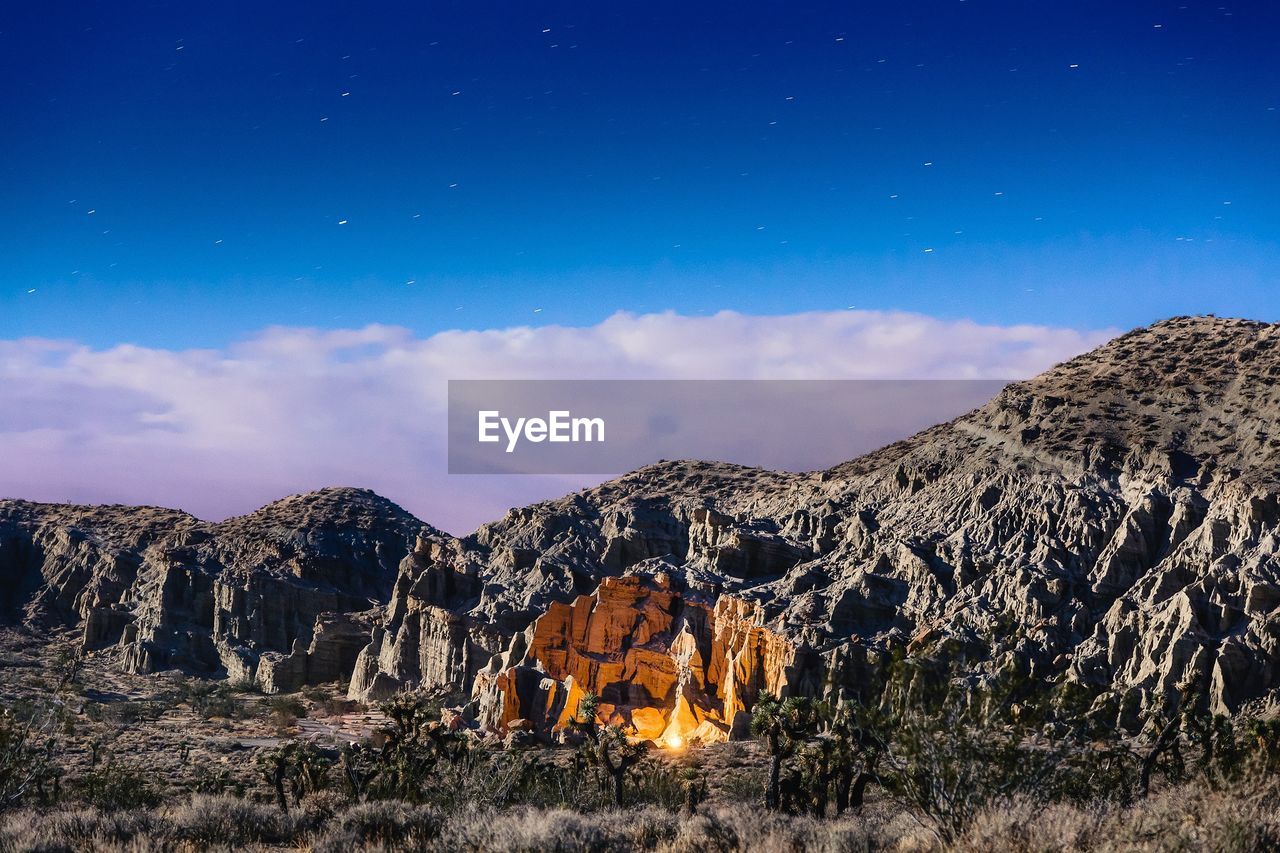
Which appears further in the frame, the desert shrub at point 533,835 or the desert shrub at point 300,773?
the desert shrub at point 300,773

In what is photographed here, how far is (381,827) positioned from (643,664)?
6080 centimetres

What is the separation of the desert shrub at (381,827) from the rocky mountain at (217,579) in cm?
8211

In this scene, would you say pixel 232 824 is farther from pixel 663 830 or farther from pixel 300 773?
pixel 300 773

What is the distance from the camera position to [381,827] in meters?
24.5

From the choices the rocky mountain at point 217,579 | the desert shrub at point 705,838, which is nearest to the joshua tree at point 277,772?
the desert shrub at point 705,838

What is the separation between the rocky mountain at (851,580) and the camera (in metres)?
70.2

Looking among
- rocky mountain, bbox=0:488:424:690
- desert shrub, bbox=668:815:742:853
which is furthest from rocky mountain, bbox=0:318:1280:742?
desert shrub, bbox=668:815:742:853

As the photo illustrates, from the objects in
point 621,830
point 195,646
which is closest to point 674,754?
point 621,830

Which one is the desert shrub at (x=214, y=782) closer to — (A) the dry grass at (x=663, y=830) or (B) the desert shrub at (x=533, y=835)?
(A) the dry grass at (x=663, y=830)

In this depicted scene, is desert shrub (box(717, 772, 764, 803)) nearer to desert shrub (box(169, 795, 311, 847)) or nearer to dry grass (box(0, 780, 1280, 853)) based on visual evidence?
dry grass (box(0, 780, 1280, 853))

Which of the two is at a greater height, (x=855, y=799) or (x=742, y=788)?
(x=855, y=799)

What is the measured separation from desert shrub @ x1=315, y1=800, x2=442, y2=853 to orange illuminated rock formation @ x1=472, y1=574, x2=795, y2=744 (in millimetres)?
46966

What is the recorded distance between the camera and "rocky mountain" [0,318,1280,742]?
70.2 m

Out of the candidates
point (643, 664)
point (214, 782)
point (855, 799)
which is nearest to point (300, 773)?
point (214, 782)
